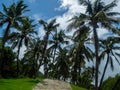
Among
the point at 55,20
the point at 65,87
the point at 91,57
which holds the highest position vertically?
the point at 55,20

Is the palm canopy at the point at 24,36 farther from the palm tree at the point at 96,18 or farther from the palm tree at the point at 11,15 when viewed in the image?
the palm tree at the point at 96,18

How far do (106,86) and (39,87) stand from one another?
41.4 m

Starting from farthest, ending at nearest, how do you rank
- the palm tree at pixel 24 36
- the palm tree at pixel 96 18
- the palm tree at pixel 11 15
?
the palm tree at pixel 24 36, the palm tree at pixel 11 15, the palm tree at pixel 96 18

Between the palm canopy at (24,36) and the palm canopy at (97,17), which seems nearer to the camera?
the palm canopy at (97,17)

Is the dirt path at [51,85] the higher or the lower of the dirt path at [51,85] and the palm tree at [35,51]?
the lower

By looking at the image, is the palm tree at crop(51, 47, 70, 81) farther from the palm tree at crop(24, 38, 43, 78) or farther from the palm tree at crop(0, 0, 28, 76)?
the palm tree at crop(0, 0, 28, 76)

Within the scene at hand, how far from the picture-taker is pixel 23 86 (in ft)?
140

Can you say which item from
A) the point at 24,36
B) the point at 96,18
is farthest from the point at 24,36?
the point at 96,18

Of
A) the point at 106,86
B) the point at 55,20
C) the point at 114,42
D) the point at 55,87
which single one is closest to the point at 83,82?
the point at 106,86

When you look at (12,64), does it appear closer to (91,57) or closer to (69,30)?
(91,57)

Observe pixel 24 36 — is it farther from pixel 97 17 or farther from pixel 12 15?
pixel 97 17

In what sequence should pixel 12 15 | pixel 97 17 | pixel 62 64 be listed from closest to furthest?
pixel 97 17
pixel 12 15
pixel 62 64

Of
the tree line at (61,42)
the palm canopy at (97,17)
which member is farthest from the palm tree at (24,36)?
the palm canopy at (97,17)

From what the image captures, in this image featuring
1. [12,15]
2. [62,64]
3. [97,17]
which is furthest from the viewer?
[62,64]
